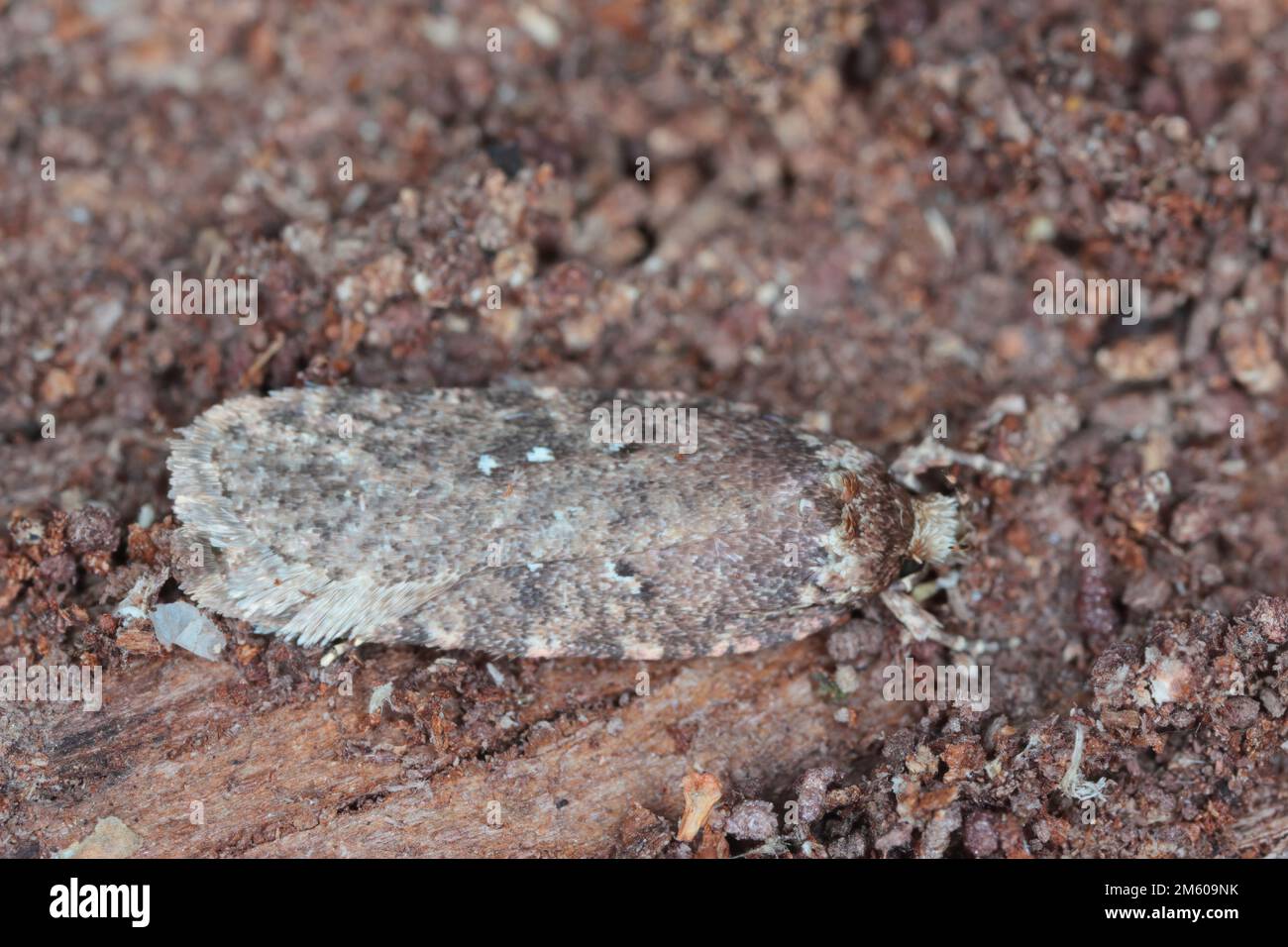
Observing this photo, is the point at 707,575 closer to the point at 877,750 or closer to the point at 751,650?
the point at 751,650

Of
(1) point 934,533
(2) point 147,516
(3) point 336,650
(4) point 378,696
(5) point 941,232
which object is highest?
(5) point 941,232

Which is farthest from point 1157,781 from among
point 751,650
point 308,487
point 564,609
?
point 308,487

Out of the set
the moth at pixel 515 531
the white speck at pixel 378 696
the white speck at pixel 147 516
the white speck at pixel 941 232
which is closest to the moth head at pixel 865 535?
the moth at pixel 515 531

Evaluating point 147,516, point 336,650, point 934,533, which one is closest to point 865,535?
point 934,533

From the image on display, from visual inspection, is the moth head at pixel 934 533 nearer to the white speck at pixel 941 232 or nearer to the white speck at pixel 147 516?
the white speck at pixel 941 232

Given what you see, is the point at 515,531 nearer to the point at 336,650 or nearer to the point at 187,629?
the point at 336,650

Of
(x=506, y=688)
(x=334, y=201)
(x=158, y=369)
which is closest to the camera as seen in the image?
(x=506, y=688)

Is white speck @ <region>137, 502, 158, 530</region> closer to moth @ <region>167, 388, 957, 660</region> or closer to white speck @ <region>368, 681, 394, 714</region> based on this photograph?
moth @ <region>167, 388, 957, 660</region>
